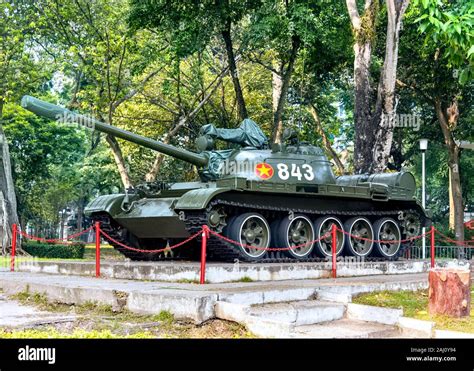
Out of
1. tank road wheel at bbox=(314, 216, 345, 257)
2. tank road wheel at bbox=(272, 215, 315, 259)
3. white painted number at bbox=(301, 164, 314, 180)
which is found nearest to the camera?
tank road wheel at bbox=(272, 215, 315, 259)

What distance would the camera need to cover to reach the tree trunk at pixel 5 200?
23.5 metres

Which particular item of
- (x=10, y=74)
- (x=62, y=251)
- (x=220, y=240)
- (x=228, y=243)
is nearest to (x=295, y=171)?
(x=228, y=243)

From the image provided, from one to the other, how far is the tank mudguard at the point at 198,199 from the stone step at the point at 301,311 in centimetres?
288

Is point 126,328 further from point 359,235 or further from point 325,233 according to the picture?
point 359,235

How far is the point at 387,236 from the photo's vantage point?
1608 centimetres

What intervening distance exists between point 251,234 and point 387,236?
4342 mm

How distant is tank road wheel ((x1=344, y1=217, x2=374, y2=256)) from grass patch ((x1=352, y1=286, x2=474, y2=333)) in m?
2.73

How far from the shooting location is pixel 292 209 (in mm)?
13836

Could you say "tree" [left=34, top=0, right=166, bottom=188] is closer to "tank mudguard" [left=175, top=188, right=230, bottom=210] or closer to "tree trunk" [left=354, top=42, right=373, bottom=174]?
"tree trunk" [left=354, top=42, right=373, bottom=174]

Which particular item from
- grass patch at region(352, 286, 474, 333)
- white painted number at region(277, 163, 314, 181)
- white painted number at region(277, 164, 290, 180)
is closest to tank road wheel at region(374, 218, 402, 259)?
white painted number at region(277, 163, 314, 181)

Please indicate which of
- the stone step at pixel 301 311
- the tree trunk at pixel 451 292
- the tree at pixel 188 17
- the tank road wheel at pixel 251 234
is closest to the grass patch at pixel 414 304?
the tree trunk at pixel 451 292

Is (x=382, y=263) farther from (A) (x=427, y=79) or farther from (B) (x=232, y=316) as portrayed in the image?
(A) (x=427, y=79)

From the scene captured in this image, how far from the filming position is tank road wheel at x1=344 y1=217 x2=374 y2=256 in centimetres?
1502

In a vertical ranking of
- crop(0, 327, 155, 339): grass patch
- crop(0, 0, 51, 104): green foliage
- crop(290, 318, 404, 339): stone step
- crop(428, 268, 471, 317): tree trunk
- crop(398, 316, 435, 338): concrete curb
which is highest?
crop(0, 0, 51, 104): green foliage
